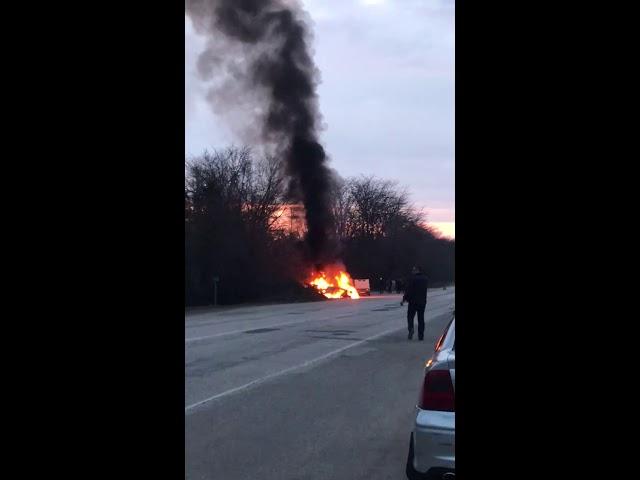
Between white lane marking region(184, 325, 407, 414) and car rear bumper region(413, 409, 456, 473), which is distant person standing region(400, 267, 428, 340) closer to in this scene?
white lane marking region(184, 325, 407, 414)

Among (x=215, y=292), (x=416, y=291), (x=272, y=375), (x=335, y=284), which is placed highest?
(x=416, y=291)

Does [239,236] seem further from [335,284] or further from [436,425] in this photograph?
[436,425]

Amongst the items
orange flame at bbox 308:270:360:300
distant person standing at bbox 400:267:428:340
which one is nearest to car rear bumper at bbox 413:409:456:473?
distant person standing at bbox 400:267:428:340

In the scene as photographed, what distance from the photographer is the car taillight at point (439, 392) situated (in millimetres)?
5062

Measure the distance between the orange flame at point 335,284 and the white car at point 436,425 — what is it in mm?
42166

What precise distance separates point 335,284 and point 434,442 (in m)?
45.1

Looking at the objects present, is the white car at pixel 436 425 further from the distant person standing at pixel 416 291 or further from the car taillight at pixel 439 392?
the distant person standing at pixel 416 291

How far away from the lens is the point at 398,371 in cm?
1205

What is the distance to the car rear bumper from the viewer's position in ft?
16.3

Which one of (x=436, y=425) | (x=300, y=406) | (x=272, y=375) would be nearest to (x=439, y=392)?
(x=436, y=425)

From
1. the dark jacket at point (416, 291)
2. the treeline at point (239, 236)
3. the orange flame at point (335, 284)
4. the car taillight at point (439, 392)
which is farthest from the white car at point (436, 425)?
the orange flame at point (335, 284)

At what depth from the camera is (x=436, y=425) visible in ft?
16.5
